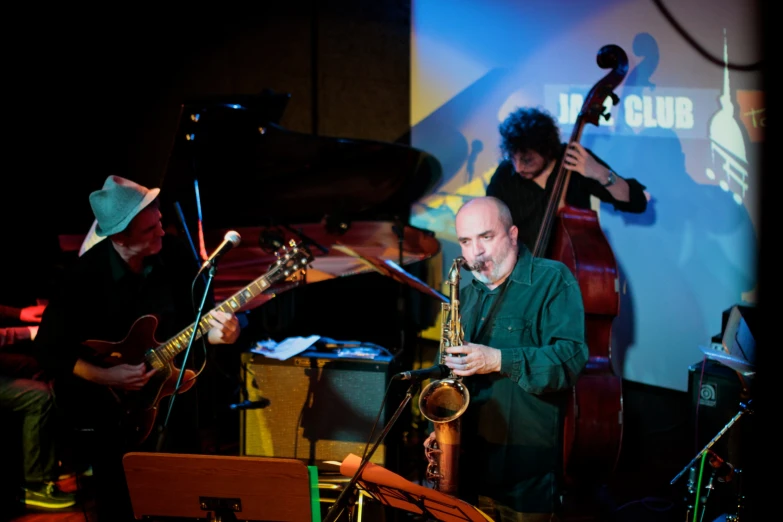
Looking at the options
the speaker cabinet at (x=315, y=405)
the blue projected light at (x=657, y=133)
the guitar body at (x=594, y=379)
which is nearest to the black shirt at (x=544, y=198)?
the blue projected light at (x=657, y=133)

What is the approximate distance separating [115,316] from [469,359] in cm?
183

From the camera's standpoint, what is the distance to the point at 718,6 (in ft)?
13.4

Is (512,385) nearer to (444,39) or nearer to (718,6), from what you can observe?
(718,6)

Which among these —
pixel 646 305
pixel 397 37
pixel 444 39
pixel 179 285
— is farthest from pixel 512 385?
pixel 397 37

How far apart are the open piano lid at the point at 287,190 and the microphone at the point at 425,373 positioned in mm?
2125

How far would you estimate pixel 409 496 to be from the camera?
2.19 metres

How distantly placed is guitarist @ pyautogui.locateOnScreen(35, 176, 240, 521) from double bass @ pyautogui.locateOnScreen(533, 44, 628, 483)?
6.02 feet

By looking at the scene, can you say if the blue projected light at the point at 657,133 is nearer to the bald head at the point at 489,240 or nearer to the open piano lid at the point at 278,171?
the open piano lid at the point at 278,171

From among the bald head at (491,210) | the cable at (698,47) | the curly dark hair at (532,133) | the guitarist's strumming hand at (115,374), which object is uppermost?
the cable at (698,47)

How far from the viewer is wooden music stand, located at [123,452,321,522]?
2.26m

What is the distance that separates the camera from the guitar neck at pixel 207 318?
3.16 m

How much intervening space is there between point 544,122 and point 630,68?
2.05 feet

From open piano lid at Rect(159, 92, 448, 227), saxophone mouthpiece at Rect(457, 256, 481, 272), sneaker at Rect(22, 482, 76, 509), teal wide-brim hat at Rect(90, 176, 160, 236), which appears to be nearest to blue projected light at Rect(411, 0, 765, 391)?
open piano lid at Rect(159, 92, 448, 227)

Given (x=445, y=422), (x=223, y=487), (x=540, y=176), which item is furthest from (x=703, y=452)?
(x=540, y=176)
